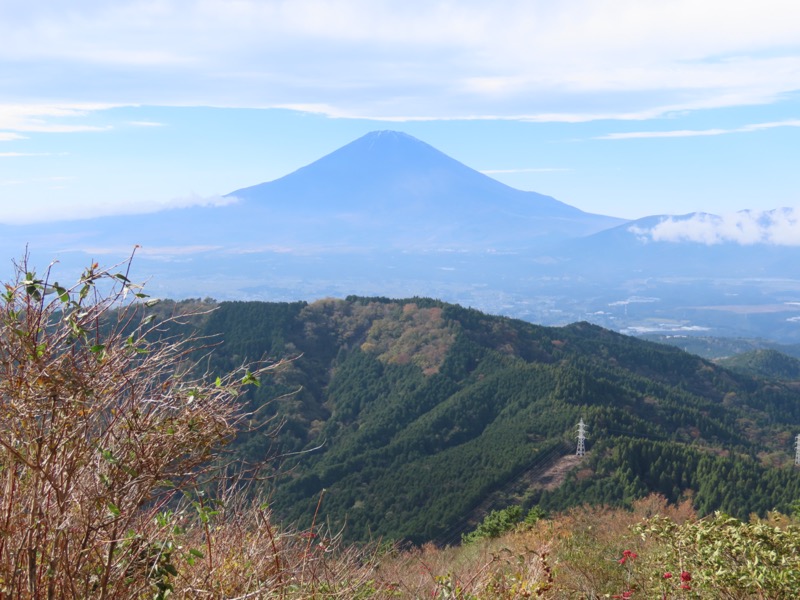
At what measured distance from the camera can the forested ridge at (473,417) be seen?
107ft

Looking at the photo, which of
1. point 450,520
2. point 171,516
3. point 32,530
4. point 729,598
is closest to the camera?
point 32,530

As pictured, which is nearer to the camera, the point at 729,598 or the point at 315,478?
the point at 729,598

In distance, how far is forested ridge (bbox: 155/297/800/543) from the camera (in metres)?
32.7

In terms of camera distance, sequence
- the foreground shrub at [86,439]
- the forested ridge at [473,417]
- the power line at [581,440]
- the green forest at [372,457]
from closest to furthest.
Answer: the foreground shrub at [86,439] < the green forest at [372,457] < the forested ridge at [473,417] < the power line at [581,440]

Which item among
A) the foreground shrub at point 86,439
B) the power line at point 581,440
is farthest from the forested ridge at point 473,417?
the foreground shrub at point 86,439

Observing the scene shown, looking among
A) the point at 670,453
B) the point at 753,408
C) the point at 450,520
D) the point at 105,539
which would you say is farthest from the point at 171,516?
the point at 753,408

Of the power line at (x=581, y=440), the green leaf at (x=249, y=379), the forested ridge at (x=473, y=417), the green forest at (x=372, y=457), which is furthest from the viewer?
the power line at (x=581, y=440)

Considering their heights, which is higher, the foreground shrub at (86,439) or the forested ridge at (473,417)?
the foreground shrub at (86,439)

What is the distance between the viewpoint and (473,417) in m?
48.4

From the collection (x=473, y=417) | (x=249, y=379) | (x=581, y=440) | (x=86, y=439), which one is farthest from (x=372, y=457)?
(x=86, y=439)

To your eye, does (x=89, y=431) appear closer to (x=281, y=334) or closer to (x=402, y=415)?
(x=402, y=415)

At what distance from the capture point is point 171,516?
14.8 feet

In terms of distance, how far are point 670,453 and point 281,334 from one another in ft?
131

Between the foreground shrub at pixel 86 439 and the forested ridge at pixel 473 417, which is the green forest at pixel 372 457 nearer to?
the foreground shrub at pixel 86 439
